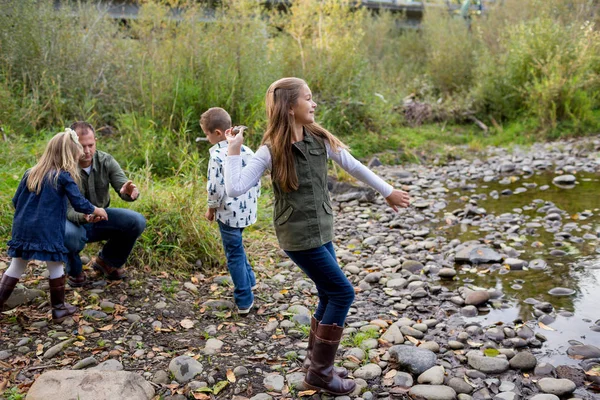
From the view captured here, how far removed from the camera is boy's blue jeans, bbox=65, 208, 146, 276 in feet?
13.7

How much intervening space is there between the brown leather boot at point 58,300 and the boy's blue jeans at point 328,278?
171 cm

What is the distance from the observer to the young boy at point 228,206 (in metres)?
3.87

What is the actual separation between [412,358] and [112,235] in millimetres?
2366

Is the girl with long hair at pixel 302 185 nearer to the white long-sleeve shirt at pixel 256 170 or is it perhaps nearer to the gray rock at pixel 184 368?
the white long-sleeve shirt at pixel 256 170

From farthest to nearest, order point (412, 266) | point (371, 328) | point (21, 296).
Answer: point (412, 266), point (21, 296), point (371, 328)

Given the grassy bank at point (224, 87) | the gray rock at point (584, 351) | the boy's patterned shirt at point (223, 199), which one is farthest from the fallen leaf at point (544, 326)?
the grassy bank at point (224, 87)

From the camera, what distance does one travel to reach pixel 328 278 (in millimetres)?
2934

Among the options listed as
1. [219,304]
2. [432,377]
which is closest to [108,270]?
[219,304]

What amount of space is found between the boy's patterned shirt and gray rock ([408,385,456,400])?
5.21 ft

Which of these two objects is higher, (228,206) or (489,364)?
(228,206)

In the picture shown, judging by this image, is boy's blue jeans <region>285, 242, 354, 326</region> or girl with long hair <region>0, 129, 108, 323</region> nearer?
boy's blue jeans <region>285, 242, 354, 326</region>

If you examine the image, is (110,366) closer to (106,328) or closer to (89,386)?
(89,386)

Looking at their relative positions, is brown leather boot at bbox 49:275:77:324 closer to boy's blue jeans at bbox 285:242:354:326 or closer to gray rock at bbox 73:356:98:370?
gray rock at bbox 73:356:98:370

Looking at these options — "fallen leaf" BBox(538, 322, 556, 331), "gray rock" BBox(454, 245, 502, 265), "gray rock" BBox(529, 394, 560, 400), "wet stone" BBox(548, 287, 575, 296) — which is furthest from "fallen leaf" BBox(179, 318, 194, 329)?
"wet stone" BBox(548, 287, 575, 296)
